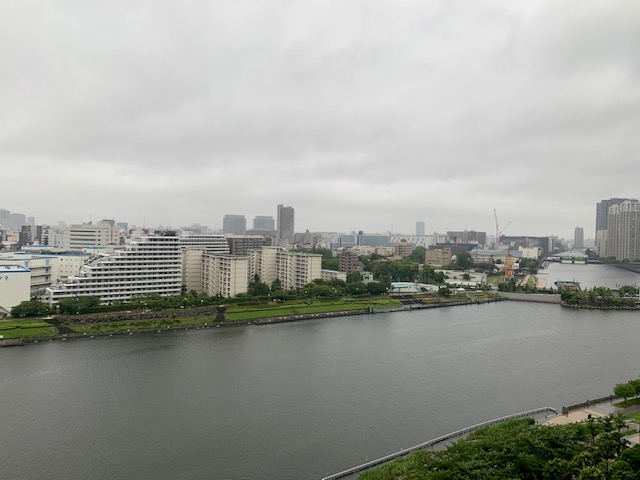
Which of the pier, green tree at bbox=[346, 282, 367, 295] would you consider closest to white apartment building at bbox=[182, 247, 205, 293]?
green tree at bbox=[346, 282, 367, 295]

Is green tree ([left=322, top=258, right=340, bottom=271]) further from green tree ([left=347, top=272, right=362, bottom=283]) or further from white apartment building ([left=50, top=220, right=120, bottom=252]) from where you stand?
white apartment building ([left=50, top=220, right=120, bottom=252])

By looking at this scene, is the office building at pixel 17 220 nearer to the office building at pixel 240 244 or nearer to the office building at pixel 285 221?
the office building at pixel 285 221

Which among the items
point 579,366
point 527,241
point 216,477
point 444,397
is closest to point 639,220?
point 527,241

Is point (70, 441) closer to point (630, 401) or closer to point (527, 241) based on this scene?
point (630, 401)

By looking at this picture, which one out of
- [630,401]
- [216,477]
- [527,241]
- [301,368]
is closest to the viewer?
[216,477]

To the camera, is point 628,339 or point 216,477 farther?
point 628,339

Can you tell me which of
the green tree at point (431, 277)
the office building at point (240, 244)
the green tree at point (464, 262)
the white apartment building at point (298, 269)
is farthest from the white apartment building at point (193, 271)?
the green tree at point (464, 262)
